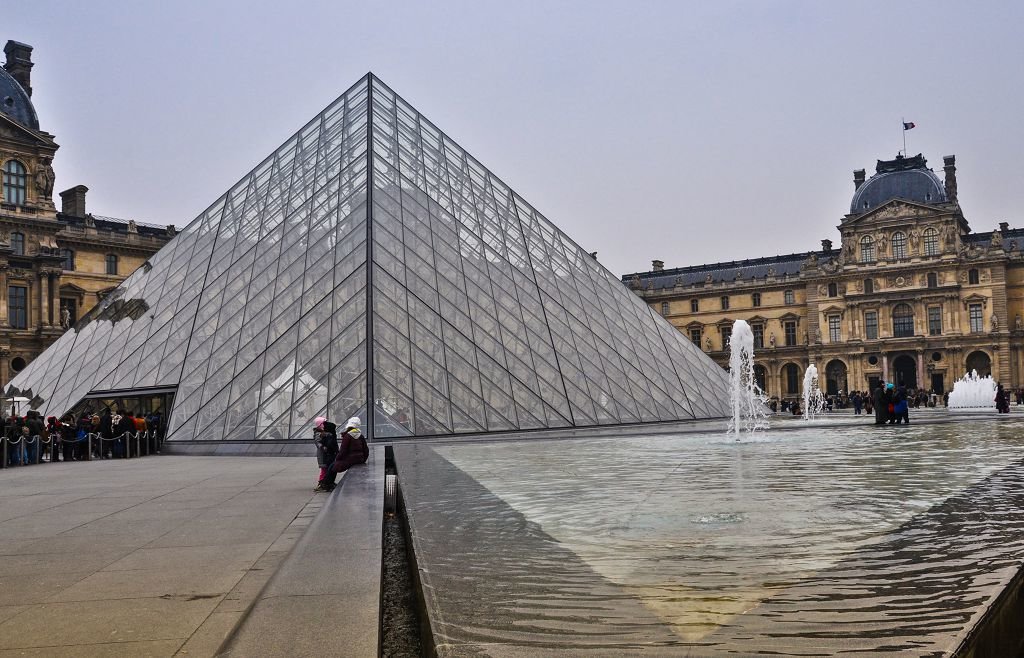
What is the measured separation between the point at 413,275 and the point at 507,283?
3159 mm

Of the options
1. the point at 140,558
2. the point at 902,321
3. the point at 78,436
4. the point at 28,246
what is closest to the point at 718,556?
the point at 140,558

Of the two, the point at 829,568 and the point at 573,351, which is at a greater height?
the point at 573,351

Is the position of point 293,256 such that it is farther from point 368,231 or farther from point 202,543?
point 202,543

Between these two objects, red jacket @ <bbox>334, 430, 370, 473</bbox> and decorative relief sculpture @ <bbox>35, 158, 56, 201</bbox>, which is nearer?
red jacket @ <bbox>334, 430, 370, 473</bbox>

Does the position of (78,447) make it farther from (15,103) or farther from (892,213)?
(892,213)

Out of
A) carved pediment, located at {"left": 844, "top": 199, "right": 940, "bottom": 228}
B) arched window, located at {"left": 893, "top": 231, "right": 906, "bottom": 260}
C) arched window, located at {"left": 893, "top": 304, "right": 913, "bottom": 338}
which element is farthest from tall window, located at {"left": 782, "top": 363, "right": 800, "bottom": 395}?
carved pediment, located at {"left": 844, "top": 199, "right": 940, "bottom": 228}

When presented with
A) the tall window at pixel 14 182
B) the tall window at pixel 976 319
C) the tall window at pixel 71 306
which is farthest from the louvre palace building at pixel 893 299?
the tall window at pixel 14 182

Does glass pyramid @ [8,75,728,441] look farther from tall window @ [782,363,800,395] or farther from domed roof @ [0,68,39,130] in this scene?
tall window @ [782,363,800,395]

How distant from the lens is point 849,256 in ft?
226

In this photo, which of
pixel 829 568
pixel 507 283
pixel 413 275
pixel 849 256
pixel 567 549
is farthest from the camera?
pixel 849 256

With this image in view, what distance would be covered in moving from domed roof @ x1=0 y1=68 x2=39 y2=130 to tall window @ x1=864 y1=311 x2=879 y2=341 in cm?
5725

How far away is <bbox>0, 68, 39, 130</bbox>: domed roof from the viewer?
48625 millimetres

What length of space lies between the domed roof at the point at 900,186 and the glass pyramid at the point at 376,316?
43.9m

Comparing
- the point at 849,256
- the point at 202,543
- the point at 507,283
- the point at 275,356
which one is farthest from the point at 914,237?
the point at 202,543
